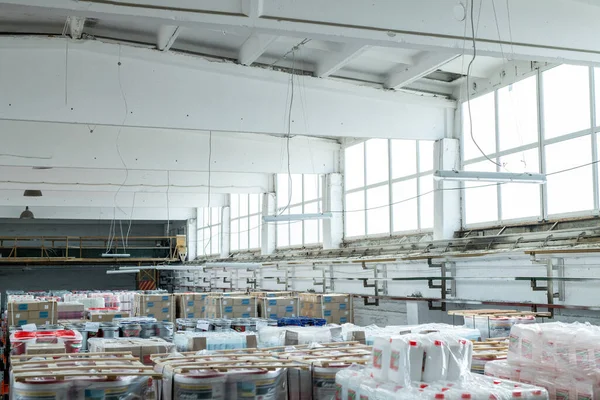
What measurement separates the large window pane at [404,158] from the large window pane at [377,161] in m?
0.40

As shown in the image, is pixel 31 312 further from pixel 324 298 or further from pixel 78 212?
pixel 78 212

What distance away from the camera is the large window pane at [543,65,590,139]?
981cm

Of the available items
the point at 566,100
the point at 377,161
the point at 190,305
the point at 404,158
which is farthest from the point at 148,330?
the point at 377,161

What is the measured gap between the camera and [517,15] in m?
6.82

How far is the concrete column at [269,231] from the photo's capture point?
20.7 m

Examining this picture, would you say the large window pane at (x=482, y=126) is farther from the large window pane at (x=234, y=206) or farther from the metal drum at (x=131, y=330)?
the large window pane at (x=234, y=206)

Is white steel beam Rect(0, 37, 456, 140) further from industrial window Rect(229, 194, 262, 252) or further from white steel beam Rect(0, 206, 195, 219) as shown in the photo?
white steel beam Rect(0, 206, 195, 219)

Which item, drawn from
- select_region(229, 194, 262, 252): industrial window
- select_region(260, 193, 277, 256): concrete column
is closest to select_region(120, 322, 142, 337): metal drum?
select_region(260, 193, 277, 256): concrete column

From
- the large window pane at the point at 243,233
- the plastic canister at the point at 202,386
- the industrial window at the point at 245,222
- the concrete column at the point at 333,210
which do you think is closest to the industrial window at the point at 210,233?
the industrial window at the point at 245,222

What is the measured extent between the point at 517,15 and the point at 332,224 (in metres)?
10.6

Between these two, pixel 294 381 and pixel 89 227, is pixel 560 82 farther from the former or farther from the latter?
pixel 89 227

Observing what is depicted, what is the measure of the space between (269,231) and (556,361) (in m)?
16.5

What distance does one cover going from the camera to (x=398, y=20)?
20.7ft

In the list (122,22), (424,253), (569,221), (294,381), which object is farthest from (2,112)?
(569,221)
